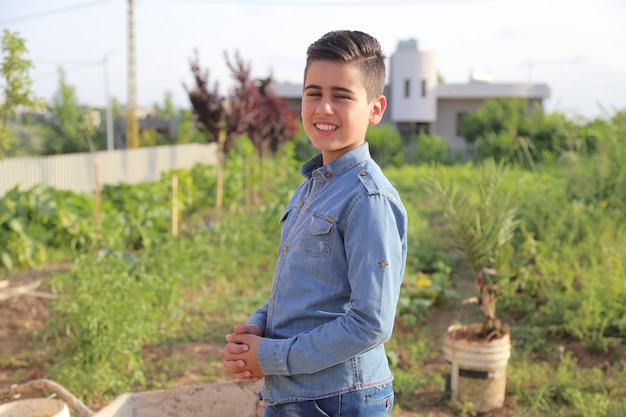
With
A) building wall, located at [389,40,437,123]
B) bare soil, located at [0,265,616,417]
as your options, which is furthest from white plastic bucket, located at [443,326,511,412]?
building wall, located at [389,40,437,123]

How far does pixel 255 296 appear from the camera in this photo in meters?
5.95

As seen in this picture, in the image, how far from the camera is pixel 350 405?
164cm

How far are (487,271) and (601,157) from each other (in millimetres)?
4091

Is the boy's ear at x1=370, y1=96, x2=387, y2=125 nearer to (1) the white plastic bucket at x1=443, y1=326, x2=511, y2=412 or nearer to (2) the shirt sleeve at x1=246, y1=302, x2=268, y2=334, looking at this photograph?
(2) the shirt sleeve at x1=246, y1=302, x2=268, y2=334

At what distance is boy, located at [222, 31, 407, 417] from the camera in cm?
154

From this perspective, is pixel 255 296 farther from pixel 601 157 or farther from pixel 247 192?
pixel 247 192

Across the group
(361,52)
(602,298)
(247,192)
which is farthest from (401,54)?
(361,52)

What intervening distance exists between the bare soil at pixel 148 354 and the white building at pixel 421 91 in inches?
1144

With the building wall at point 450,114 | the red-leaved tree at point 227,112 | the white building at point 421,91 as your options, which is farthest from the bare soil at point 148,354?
the building wall at point 450,114

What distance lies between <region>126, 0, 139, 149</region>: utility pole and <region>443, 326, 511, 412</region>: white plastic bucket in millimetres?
37698

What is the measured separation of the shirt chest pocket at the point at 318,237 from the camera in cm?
162

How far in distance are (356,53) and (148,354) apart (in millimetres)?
3492

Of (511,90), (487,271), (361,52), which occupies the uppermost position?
(511,90)

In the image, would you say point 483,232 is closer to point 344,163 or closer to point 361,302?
point 344,163
